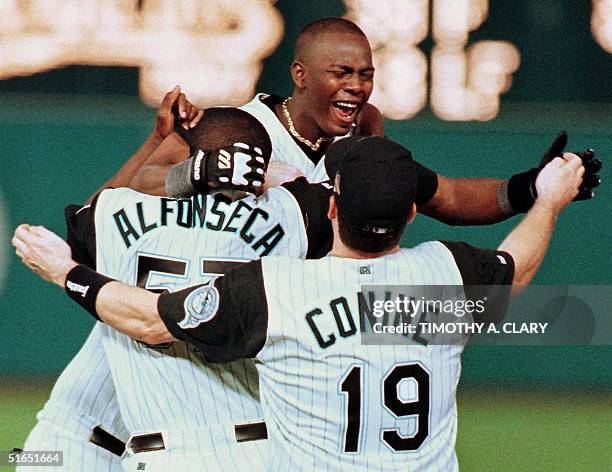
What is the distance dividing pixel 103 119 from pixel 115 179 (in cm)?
280

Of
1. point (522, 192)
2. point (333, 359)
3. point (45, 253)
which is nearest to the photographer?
point (333, 359)

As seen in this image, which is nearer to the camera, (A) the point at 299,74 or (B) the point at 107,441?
(B) the point at 107,441

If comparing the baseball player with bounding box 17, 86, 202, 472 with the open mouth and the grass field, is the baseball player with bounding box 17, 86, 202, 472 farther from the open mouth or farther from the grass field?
the grass field

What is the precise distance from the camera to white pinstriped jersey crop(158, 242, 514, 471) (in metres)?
3.37

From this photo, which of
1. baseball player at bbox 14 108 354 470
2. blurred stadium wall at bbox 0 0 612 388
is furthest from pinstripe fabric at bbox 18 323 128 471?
blurred stadium wall at bbox 0 0 612 388

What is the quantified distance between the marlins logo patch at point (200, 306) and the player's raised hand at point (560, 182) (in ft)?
3.39

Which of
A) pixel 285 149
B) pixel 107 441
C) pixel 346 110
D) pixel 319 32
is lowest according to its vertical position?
pixel 107 441

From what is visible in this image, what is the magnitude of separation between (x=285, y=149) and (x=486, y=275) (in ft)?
5.93

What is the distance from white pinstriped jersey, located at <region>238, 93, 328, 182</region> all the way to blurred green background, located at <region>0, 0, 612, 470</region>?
1.74 meters

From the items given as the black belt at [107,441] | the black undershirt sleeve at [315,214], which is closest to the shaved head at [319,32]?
the black undershirt sleeve at [315,214]

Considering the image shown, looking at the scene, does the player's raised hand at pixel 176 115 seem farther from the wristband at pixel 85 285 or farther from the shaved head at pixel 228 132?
the wristband at pixel 85 285

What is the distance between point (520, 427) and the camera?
6754 mm

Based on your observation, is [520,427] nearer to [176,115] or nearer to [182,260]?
[176,115]

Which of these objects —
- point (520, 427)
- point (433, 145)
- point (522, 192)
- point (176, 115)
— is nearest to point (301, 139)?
point (176, 115)
